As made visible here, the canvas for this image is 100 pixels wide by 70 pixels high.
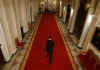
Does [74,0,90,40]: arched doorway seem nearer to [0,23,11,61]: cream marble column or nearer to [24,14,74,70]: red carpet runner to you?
[24,14,74,70]: red carpet runner

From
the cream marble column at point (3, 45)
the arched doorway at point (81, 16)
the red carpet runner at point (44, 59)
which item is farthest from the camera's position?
the arched doorway at point (81, 16)

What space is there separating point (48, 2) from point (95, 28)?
54.9 ft

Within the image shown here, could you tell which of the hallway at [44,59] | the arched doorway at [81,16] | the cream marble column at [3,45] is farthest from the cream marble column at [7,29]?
the arched doorway at [81,16]

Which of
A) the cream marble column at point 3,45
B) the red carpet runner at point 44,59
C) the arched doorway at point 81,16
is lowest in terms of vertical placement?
the red carpet runner at point 44,59

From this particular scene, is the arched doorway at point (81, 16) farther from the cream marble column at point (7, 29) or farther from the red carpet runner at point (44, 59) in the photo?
the cream marble column at point (7, 29)

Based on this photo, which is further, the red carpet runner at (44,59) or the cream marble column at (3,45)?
the red carpet runner at (44,59)

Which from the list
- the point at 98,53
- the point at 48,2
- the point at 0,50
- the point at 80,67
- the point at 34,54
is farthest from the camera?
the point at 48,2

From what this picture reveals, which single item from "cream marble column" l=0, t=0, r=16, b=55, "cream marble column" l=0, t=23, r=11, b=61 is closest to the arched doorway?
"cream marble column" l=0, t=0, r=16, b=55

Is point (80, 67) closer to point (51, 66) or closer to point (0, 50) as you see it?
point (51, 66)

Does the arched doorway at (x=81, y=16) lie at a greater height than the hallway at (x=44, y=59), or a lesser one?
greater

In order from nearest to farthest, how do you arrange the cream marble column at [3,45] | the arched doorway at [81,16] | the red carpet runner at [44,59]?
the cream marble column at [3,45], the red carpet runner at [44,59], the arched doorway at [81,16]

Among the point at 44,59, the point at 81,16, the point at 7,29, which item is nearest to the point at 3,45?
the point at 7,29

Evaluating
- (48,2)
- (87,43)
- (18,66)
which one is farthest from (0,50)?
(48,2)

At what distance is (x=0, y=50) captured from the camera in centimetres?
427
